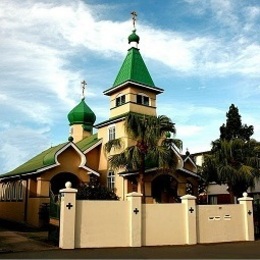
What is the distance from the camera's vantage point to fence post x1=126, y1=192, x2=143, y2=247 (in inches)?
607

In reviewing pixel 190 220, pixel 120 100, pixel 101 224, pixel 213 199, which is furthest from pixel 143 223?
pixel 213 199

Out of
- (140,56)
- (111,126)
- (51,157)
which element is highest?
(140,56)

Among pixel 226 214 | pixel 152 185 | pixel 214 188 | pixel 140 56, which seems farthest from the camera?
pixel 214 188

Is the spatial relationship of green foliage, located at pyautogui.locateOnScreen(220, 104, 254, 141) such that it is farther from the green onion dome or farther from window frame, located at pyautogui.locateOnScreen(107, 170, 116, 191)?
the green onion dome

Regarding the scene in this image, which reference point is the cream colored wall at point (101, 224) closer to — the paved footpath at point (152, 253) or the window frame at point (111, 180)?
the paved footpath at point (152, 253)

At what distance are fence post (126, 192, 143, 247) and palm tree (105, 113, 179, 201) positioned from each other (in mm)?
4844

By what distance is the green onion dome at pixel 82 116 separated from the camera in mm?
35188

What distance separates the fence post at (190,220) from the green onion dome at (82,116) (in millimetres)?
19486

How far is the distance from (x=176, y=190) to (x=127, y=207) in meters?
10.8

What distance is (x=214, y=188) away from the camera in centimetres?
3612

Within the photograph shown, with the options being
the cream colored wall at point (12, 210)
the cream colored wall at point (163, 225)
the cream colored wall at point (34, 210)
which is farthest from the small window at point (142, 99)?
the cream colored wall at point (163, 225)

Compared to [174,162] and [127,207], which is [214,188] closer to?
[174,162]

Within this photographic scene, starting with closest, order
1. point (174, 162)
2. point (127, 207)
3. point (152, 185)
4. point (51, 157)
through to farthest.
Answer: point (127, 207) → point (174, 162) → point (51, 157) → point (152, 185)

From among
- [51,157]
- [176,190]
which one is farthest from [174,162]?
[51,157]
